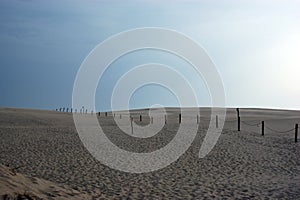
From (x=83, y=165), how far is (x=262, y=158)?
8450mm

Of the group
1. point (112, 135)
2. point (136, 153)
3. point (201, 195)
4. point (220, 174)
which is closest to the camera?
point (201, 195)

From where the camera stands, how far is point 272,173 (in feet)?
49.6

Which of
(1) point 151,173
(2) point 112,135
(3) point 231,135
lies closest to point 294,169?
(1) point 151,173

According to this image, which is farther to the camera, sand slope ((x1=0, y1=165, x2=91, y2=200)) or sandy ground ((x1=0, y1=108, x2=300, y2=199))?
sandy ground ((x1=0, y1=108, x2=300, y2=199))

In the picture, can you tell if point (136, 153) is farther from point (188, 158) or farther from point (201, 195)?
point (201, 195)

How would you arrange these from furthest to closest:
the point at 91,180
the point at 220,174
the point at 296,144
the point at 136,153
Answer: the point at 296,144 < the point at 136,153 < the point at 220,174 < the point at 91,180

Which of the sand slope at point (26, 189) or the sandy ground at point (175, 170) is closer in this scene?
the sand slope at point (26, 189)

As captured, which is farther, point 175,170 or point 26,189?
point 175,170

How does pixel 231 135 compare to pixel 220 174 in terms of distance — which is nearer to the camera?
pixel 220 174

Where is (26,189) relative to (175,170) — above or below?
above

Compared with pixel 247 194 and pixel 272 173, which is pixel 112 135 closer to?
pixel 272 173

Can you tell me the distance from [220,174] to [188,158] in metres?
3.80

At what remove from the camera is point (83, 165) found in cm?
1578

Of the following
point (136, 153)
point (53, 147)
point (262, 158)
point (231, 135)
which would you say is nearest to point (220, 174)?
point (262, 158)
